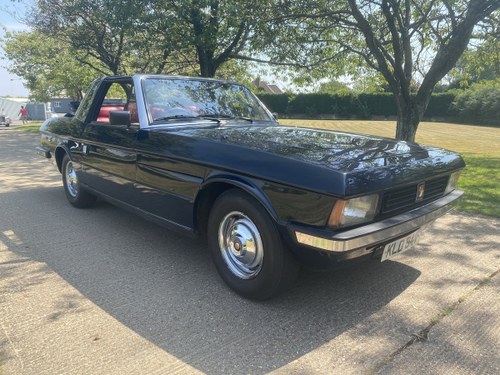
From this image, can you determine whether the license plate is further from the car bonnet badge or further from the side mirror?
the side mirror

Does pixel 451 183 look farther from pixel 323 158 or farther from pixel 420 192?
pixel 323 158

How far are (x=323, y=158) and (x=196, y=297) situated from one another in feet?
4.61

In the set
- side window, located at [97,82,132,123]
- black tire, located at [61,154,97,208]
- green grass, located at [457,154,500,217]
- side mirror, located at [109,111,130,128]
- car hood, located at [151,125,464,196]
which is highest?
side window, located at [97,82,132,123]

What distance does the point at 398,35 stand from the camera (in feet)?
29.6

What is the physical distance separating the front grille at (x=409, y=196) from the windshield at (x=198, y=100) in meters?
2.00

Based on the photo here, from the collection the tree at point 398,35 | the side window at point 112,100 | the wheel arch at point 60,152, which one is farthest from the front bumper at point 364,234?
the tree at point 398,35

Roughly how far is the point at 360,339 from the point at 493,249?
247 centimetres

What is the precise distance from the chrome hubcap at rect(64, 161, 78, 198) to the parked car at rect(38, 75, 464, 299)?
1.01 m

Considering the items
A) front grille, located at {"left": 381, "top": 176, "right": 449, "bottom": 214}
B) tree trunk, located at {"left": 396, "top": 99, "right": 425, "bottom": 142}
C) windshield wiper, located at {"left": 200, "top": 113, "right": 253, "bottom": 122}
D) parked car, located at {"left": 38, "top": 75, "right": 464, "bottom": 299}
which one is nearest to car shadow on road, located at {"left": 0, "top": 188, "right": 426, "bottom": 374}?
parked car, located at {"left": 38, "top": 75, "right": 464, "bottom": 299}

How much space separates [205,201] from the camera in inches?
125

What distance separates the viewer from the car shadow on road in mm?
2434

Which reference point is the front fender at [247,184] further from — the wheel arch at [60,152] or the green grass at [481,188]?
the green grass at [481,188]

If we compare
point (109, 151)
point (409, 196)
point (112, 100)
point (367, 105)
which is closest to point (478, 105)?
point (367, 105)

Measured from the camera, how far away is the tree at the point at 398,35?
27.1 ft
